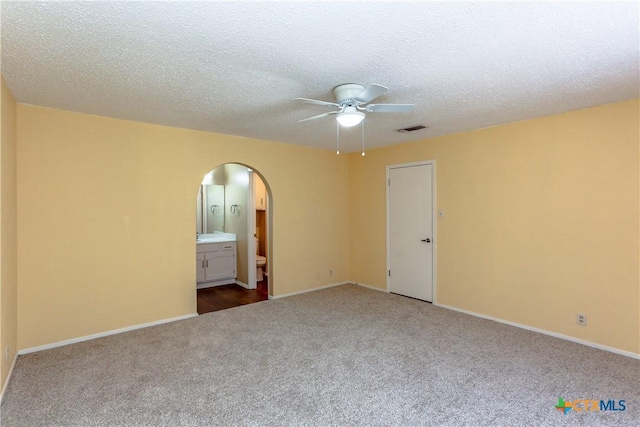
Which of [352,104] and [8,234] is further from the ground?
[352,104]

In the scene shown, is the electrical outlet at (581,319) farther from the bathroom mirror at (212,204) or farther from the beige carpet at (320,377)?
the bathroom mirror at (212,204)

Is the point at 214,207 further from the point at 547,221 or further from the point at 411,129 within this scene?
the point at 547,221

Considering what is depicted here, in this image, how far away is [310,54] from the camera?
2.11 metres

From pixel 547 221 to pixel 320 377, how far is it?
291 cm

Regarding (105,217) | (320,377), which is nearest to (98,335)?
(105,217)

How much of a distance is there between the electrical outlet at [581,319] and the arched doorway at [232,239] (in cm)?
377

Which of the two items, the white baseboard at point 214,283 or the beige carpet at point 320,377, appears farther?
the white baseboard at point 214,283

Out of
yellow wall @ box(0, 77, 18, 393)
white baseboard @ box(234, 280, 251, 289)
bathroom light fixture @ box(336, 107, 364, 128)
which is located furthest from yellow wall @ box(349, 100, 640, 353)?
yellow wall @ box(0, 77, 18, 393)

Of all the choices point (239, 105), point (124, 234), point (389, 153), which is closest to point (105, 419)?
point (124, 234)

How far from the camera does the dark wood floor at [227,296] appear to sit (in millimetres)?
4719

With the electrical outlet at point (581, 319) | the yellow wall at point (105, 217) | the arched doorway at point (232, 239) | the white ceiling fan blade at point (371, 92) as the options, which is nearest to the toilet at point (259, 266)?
the arched doorway at point (232, 239)

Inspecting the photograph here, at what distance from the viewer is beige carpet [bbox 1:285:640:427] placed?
2.20 meters

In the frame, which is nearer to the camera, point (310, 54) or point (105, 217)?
point (310, 54)

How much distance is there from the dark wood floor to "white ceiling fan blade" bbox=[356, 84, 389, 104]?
137 inches
